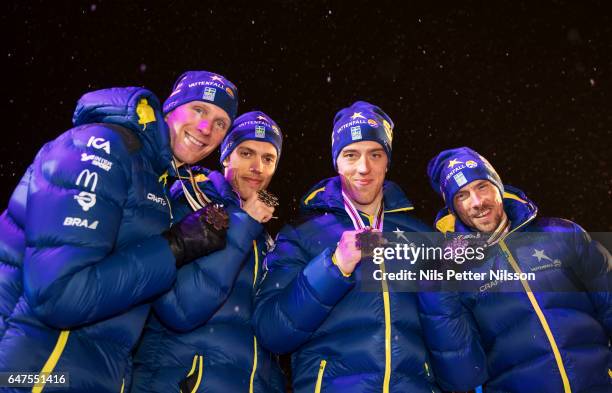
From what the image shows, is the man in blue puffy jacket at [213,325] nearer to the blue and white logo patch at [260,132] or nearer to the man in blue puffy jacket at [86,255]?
the man in blue puffy jacket at [86,255]

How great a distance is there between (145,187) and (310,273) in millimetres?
1082

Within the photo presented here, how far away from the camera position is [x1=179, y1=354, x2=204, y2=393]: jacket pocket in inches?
91.5

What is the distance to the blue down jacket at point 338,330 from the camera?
2510 millimetres

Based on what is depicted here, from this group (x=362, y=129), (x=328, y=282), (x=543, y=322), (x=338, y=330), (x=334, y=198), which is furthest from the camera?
(x=362, y=129)

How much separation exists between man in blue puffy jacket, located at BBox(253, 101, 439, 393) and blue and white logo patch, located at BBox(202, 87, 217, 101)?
3.73ft

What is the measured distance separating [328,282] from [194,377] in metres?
0.93

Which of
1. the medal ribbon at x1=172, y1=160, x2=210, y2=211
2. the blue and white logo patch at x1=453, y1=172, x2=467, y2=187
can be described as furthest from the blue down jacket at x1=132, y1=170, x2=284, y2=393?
the blue and white logo patch at x1=453, y1=172, x2=467, y2=187

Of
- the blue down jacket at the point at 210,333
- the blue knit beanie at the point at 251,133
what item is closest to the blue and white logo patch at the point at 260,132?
the blue knit beanie at the point at 251,133

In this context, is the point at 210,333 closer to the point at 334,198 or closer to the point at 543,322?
the point at 334,198

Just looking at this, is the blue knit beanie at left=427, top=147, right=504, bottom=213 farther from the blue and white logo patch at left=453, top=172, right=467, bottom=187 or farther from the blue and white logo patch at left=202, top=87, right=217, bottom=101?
the blue and white logo patch at left=202, top=87, right=217, bottom=101

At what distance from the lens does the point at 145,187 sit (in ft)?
7.29

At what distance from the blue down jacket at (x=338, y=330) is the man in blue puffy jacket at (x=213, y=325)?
0.49ft

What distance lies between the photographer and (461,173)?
3.92m

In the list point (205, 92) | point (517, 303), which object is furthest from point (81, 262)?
point (517, 303)
